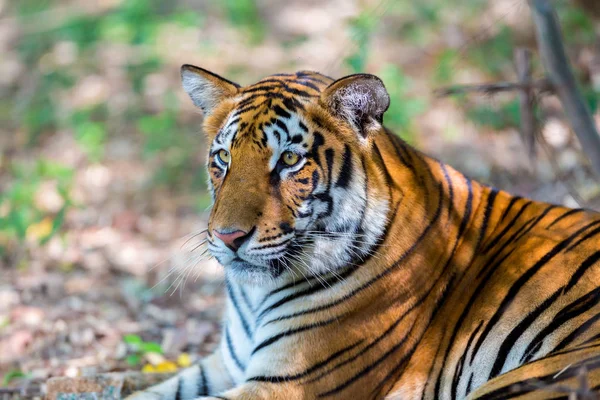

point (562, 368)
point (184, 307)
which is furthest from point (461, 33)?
point (562, 368)

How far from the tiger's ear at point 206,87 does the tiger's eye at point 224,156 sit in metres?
0.36

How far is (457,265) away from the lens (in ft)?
10.8

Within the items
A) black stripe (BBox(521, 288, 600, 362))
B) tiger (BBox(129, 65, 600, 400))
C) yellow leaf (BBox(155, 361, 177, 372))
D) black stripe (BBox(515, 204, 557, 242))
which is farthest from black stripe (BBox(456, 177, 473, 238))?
yellow leaf (BBox(155, 361, 177, 372))

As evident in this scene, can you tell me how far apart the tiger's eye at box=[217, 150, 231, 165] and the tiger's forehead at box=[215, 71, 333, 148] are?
0.13 feet

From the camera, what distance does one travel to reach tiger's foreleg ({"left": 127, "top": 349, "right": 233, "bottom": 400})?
3.67 m

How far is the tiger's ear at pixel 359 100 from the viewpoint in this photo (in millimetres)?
3010

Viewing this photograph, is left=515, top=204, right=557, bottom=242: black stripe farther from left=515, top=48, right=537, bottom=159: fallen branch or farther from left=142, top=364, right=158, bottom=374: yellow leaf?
left=142, top=364, right=158, bottom=374: yellow leaf

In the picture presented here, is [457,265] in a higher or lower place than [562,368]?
higher

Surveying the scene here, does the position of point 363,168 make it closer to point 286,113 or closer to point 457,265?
point 286,113

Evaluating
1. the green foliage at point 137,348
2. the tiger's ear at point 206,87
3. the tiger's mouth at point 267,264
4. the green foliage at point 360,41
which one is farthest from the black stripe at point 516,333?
the green foliage at point 137,348

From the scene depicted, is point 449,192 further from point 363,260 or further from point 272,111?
point 272,111

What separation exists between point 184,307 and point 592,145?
321 centimetres

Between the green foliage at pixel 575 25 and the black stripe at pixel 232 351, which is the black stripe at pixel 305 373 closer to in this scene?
the black stripe at pixel 232 351

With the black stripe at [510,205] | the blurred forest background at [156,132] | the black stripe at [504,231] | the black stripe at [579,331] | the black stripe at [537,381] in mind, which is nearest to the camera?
the black stripe at [537,381]
